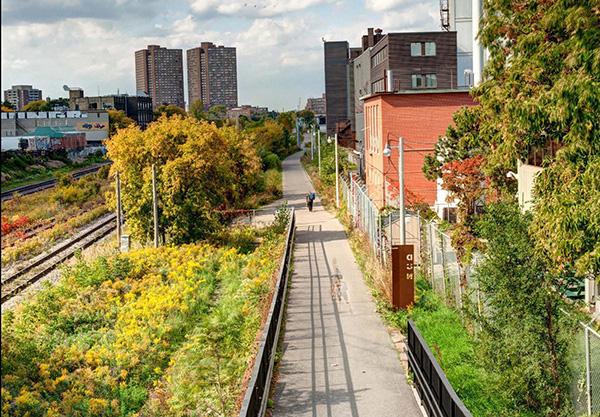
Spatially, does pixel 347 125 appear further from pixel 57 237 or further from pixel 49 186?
pixel 57 237

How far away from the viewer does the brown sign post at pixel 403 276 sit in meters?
16.0

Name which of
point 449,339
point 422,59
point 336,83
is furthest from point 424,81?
point 336,83

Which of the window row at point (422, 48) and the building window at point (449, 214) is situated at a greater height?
the window row at point (422, 48)

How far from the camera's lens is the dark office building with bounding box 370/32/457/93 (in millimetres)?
54656

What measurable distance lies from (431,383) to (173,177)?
20.6m

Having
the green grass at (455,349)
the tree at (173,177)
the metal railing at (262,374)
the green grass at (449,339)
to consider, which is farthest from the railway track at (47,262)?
the green grass at (455,349)

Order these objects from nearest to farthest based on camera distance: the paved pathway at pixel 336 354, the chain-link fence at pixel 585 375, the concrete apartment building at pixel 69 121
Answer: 1. the chain-link fence at pixel 585 375
2. the paved pathway at pixel 336 354
3. the concrete apartment building at pixel 69 121

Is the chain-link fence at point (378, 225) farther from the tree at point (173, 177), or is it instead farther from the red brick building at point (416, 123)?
the tree at point (173, 177)

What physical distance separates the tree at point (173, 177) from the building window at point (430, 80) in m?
29.6

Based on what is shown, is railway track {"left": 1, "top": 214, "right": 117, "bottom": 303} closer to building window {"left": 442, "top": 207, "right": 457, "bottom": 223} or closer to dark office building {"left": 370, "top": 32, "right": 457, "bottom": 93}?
building window {"left": 442, "top": 207, "right": 457, "bottom": 223}

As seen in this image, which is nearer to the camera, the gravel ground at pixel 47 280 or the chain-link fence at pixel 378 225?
the chain-link fence at pixel 378 225

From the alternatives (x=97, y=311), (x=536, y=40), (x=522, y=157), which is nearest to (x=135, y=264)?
(x=97, y=311)

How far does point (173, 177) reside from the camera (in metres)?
28.5

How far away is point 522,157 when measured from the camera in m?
13.4
